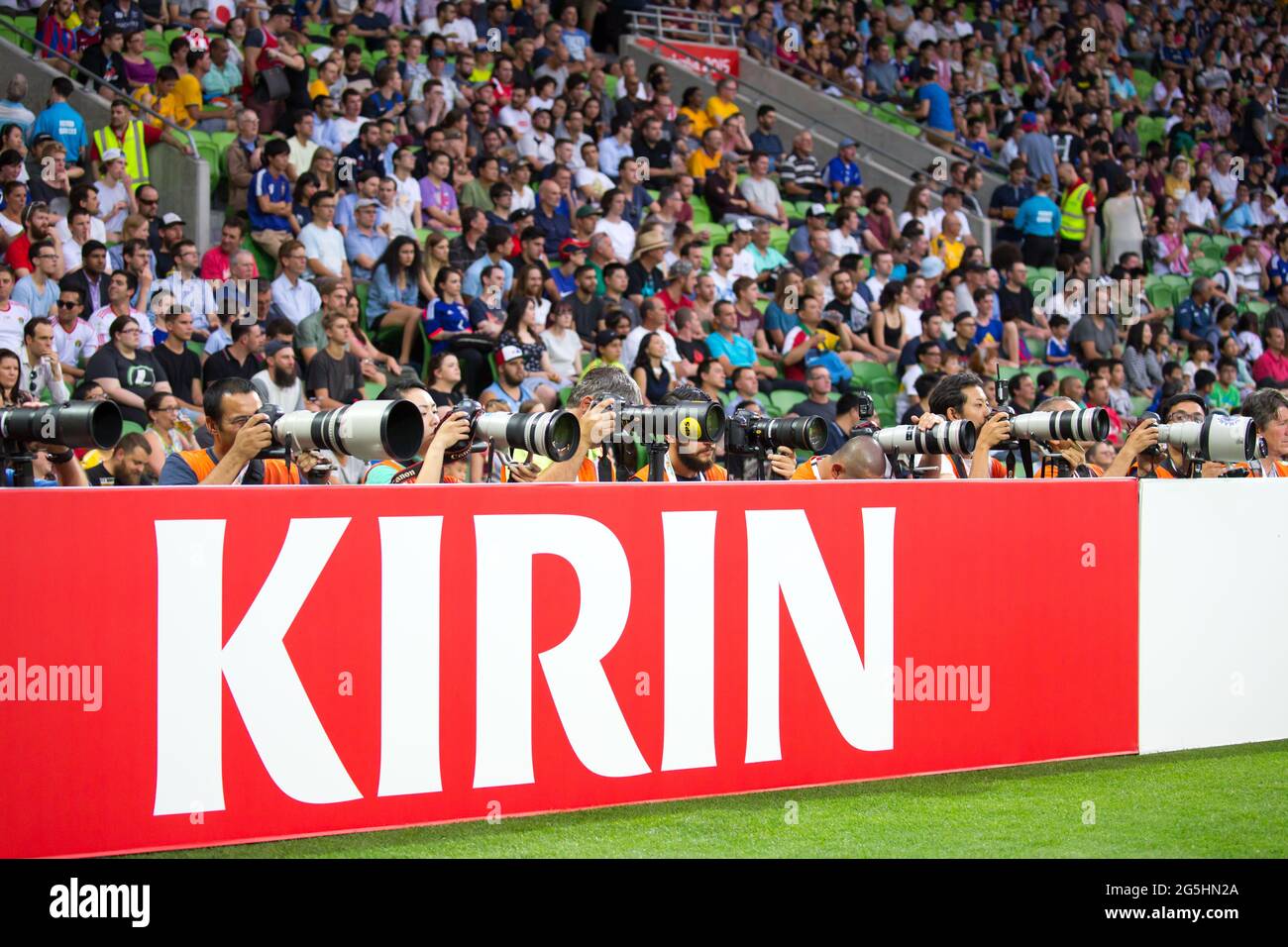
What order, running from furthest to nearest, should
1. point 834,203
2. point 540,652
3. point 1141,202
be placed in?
point 1141,202 < point 834,203 < point 540,652

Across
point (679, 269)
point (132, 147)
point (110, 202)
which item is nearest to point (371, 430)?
point (110, 202)

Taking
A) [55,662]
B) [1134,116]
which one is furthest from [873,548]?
[1134,116]

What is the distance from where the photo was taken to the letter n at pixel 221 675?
4.76 metres

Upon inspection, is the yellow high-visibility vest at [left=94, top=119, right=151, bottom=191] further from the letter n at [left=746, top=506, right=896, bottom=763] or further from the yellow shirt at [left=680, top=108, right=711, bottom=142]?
the letter n at [left=746, top=506, right=896, bottom=763]

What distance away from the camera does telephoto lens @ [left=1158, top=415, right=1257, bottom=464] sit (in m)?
7.17

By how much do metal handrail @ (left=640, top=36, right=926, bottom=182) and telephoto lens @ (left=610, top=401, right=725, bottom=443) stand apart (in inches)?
449

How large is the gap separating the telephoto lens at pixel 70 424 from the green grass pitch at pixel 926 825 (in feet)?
4.39

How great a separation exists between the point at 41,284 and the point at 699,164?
7093 millimetres

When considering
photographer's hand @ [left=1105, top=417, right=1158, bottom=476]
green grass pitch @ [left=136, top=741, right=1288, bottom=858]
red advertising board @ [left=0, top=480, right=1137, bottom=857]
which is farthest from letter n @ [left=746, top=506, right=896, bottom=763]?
photographer's hand @ [left=1105, top=417, right=1158, bottom=476]

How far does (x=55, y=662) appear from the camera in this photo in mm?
4578

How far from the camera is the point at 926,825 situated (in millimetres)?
5461

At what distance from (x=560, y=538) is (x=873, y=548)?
4.40 feet

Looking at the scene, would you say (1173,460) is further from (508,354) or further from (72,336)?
(72,336)
